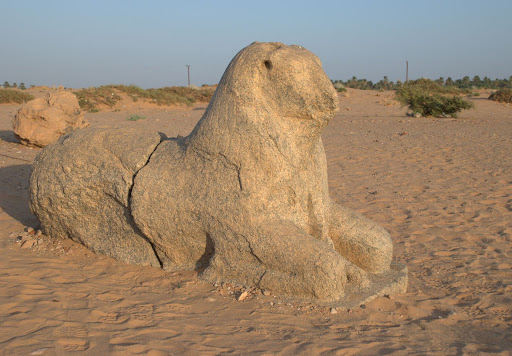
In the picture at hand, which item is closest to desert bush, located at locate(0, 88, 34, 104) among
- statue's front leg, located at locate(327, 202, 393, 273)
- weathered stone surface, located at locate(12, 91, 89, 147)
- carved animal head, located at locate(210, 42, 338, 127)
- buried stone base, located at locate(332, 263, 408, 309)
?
weathered stone surface, located at locate(12, 91, 89, 147)

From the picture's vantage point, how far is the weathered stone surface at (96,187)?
12.3 ft

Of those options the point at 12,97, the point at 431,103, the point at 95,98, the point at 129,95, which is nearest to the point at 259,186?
the point at 431,103

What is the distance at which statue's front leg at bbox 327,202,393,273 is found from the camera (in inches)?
144

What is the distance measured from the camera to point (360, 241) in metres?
3.68

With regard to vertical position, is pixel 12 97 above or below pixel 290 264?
above

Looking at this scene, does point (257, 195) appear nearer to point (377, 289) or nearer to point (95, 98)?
point (377, 289)

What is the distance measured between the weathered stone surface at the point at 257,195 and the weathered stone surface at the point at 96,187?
2cm

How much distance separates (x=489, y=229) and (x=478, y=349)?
2.63 metres

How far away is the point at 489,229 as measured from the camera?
511cm

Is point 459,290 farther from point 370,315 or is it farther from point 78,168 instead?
point 78,168

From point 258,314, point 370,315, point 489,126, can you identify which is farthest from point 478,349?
point 489,126

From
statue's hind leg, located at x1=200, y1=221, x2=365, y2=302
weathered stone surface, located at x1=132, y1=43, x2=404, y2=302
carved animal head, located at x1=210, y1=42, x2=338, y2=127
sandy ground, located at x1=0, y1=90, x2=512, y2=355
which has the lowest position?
sandy ground, located at x1=0, y1=90, x2=512, y2=355

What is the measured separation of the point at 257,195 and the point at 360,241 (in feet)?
3.14

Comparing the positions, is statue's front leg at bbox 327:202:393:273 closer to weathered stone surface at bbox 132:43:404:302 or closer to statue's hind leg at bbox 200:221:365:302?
weathered stone surface at bbox 132:43:404:302
